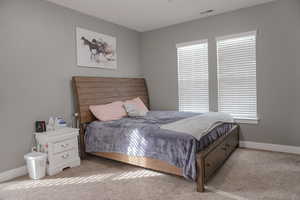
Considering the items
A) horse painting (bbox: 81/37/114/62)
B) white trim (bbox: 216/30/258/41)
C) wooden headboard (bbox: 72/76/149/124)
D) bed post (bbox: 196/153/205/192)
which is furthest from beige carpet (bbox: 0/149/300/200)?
white trim (bbox: 216/30/258/41)

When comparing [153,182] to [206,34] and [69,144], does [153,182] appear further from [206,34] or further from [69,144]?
[206,34]

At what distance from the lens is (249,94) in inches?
142

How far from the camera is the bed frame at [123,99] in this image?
7.48 feet

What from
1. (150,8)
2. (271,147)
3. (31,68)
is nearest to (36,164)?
(31,68)

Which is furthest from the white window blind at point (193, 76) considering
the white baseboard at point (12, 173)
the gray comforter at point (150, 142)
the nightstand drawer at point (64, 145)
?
the white baseboard at point (12, 173)

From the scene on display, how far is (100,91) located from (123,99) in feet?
2.03

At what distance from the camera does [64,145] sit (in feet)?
9.38

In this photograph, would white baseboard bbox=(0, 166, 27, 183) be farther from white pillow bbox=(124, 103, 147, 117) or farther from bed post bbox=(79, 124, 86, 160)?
white pillow bbox=(124, 103, 147, 117)

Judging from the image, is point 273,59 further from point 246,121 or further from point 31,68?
point 31,68

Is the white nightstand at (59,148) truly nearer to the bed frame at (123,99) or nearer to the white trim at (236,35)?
the bed frame at (123,99)

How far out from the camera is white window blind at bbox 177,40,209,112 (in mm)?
4086

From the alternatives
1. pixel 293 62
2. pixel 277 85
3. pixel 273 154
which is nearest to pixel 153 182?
pixel 273 154

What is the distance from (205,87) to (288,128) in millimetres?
1613

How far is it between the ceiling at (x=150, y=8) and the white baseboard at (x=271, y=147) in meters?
2.53
